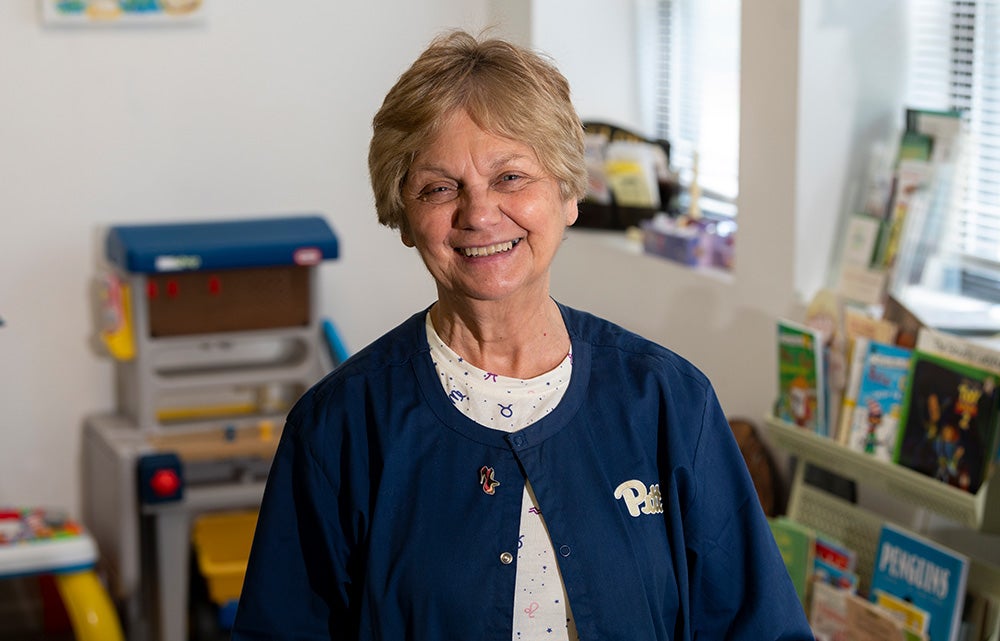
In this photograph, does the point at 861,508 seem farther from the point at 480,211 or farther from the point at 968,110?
the point at 480,211

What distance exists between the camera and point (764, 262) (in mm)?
3385

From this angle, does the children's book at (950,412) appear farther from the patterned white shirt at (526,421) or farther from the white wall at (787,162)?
the patterned white shirt at (526,421)

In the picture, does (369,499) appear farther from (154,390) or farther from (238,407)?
(238,407)

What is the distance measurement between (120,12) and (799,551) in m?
2.44

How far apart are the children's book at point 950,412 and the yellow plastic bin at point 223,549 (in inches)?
75.5

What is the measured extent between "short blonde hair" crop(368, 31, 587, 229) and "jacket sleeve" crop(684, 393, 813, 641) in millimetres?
328

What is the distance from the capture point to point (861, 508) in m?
3.05

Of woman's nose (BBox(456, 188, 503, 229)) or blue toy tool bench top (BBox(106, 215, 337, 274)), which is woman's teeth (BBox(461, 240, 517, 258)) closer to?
woman's nose (BBox(456, 188, 503, 229))

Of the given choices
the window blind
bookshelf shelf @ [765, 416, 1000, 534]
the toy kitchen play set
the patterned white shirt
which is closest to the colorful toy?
the toy kitchen play set

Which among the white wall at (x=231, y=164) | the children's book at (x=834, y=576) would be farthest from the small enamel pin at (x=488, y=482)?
the white wall at (x=231, y=164)

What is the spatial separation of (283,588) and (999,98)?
221cm

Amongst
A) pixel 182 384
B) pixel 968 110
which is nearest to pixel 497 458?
pixel 968 110

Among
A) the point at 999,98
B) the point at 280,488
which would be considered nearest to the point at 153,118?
the point at 999,98

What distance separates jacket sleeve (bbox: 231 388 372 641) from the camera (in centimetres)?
148
